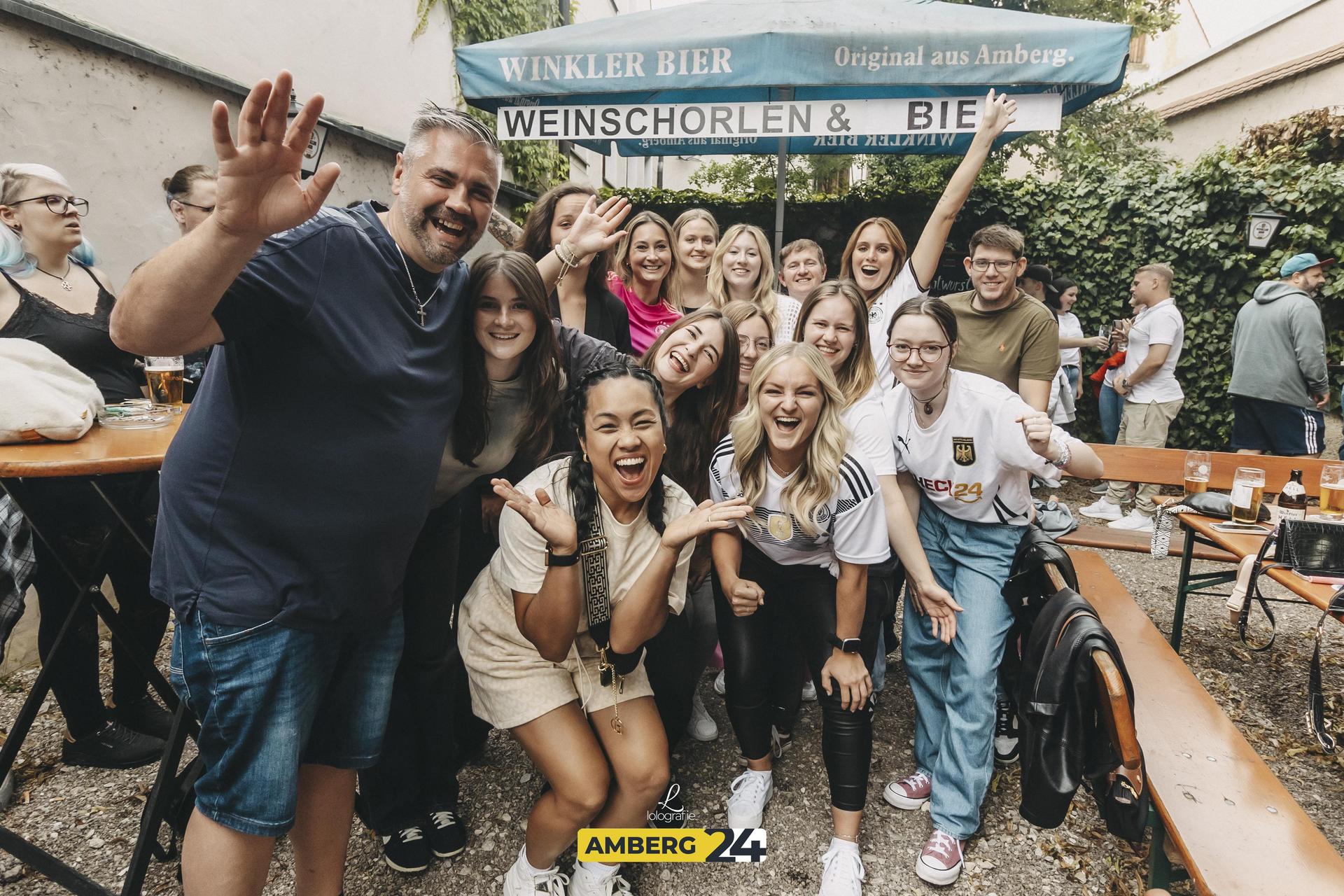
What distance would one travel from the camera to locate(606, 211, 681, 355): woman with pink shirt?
3.38 metres

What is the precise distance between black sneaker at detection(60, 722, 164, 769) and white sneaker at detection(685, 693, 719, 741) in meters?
2.21

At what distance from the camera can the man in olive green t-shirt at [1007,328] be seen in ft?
11.4

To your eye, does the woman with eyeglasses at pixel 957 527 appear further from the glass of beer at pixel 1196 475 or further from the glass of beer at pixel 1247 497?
the glass of beer at pixel 1196 475

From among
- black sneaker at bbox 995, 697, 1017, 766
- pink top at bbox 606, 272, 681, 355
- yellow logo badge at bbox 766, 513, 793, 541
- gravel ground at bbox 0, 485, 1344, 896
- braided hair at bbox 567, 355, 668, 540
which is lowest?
gravel ground at bbox 0, 485, 1344, 896

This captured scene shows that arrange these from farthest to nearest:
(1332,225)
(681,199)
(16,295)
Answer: (681,199), (1332,225), (16,295)

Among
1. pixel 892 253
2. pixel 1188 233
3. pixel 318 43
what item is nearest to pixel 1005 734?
pixel 892 253

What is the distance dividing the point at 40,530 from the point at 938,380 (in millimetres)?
3068

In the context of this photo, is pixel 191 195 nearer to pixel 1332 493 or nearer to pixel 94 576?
pixel 94 576

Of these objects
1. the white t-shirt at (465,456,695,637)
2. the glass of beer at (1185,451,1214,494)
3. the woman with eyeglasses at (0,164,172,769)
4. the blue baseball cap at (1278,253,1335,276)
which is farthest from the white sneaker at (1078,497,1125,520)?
the woman with eyeglasses at (0,164,172,769)

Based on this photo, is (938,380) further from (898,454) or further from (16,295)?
(16,295)

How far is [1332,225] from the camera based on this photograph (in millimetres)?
6379

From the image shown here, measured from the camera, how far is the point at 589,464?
2.15 metres

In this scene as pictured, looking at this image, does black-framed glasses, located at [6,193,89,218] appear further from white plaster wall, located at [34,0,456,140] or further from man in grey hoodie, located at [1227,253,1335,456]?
man in grey hoodie, located at [1227,253,1335,456]

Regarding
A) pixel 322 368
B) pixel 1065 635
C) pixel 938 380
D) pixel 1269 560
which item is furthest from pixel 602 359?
pixel 1269 560
